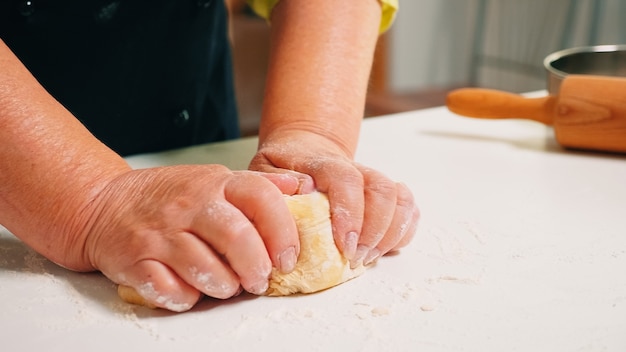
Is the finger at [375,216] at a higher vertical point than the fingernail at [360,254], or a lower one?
higher

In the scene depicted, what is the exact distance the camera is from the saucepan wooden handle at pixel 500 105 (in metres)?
1.04

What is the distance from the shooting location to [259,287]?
0.63 meters

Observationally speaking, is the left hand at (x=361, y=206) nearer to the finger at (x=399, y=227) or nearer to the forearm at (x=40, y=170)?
the finger at (x=399, y=227)

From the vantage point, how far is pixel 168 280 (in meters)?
0.60

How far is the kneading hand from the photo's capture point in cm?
60

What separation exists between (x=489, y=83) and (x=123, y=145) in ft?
8.89

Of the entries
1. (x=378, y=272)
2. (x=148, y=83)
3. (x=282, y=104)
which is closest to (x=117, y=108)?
(x=148, y=83)

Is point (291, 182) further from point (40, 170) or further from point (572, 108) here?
point (572, 108)

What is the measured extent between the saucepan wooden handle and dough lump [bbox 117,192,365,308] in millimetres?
512

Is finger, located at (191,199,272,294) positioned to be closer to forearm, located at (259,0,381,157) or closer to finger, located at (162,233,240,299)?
finger, located at (162,233,240,299)

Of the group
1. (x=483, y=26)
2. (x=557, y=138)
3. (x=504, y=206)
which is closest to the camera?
(x=504, y=206)

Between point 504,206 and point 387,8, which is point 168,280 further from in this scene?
point 387,8

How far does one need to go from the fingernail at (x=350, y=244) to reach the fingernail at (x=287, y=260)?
0.05 metres

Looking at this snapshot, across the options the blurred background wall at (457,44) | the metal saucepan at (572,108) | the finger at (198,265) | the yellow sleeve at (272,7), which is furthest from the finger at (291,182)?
the blurred background wall at (457,44)
